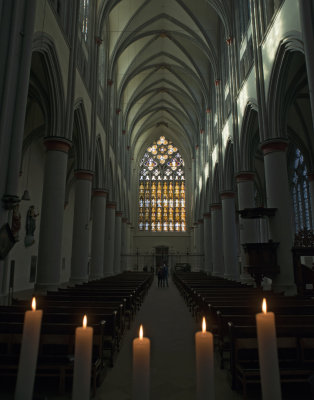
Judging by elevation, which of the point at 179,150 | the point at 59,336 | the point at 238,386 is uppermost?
the point at 179,150

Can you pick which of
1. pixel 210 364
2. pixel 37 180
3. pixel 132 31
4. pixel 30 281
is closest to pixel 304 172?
pixel 132 31

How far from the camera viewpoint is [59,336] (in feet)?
13.4

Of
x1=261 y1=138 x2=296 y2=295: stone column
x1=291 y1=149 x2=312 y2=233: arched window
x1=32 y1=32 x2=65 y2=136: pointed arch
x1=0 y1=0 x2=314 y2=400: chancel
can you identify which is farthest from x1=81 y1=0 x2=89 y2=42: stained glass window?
x1=291 y1=149 x2=312 y2=233: arched window

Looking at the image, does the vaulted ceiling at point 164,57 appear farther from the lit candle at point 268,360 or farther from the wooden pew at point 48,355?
the lit candle at point 268,360

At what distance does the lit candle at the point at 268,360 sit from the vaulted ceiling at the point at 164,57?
1919 centimetres

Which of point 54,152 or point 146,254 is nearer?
point 54,152

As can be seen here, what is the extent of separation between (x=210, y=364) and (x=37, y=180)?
695 inches

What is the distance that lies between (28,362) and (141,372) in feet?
1.51

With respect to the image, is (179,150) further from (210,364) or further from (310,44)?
(210,364)

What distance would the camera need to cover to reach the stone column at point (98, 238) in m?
17.4

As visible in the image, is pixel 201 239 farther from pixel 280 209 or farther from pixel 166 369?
pixel 166 369

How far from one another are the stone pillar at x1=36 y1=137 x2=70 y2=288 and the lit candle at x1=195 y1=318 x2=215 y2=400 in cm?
978

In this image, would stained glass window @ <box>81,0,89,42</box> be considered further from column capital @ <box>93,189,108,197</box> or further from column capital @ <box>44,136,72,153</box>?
column capital @ <box>93,189,108,197</box>

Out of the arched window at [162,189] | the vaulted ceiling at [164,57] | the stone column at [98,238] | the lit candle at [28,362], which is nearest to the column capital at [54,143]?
the stone column at [98,238]
